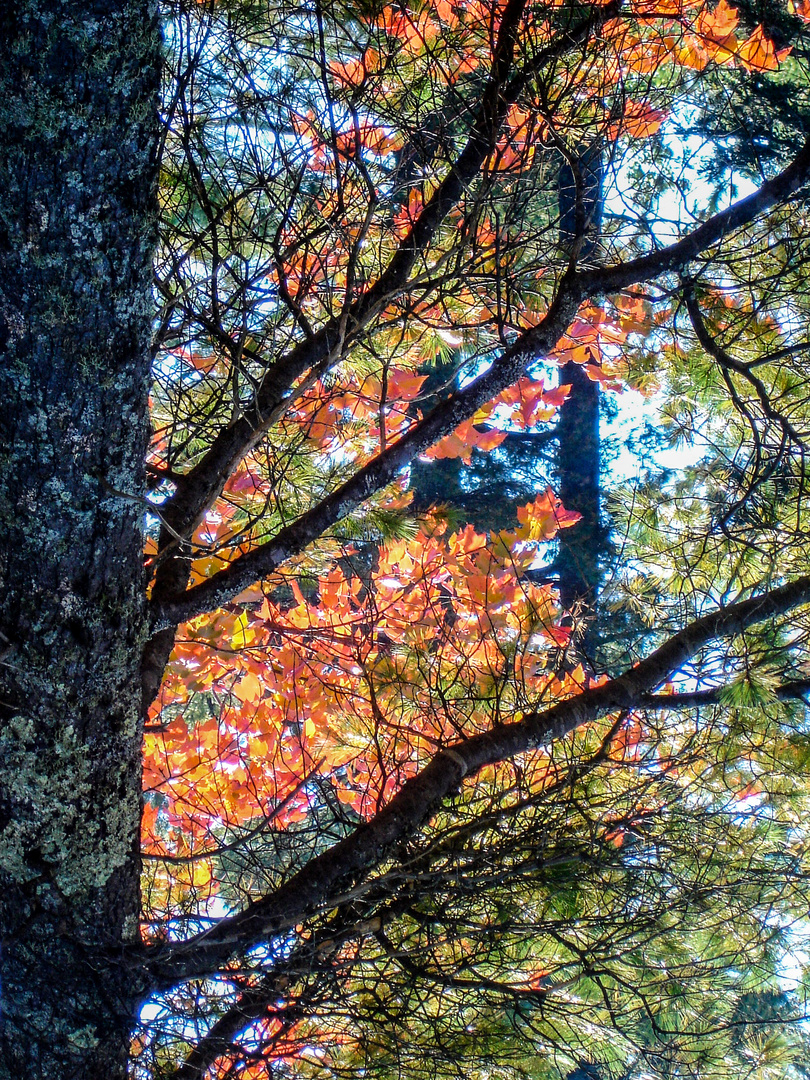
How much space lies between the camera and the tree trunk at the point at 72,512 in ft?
4.30

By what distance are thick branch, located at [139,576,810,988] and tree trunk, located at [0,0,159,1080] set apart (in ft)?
0.57

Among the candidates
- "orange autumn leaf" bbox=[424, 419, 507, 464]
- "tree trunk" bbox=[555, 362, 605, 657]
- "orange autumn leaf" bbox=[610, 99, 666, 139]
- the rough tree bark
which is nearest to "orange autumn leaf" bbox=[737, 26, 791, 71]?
"orange autumn leaf" bbox=[610, 99, 666, 139]

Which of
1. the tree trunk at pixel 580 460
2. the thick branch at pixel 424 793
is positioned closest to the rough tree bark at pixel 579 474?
the tree trunk at pixel 580 460

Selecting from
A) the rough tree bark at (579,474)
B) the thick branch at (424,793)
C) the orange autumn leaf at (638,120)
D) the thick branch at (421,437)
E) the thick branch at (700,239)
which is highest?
the rough tree bark at (579,474)

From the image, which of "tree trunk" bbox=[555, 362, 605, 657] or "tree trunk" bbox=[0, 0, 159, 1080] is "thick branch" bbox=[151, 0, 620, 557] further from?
"tree trunk" bbox=[555, 362, 605, 657]

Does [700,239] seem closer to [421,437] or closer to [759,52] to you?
[759,52]

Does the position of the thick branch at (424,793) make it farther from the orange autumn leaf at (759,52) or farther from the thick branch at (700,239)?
the orange autumn leaf at (759,52)

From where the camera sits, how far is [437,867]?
1721 mm

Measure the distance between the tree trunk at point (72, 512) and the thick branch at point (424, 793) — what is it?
0.18m

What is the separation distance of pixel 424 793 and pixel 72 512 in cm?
99

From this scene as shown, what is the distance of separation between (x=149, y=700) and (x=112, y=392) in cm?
70

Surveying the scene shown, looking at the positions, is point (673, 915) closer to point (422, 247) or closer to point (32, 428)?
point (422, 247)

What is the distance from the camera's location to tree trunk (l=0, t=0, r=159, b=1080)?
1311 mm

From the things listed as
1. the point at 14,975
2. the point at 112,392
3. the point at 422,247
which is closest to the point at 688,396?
the point at 422,247
